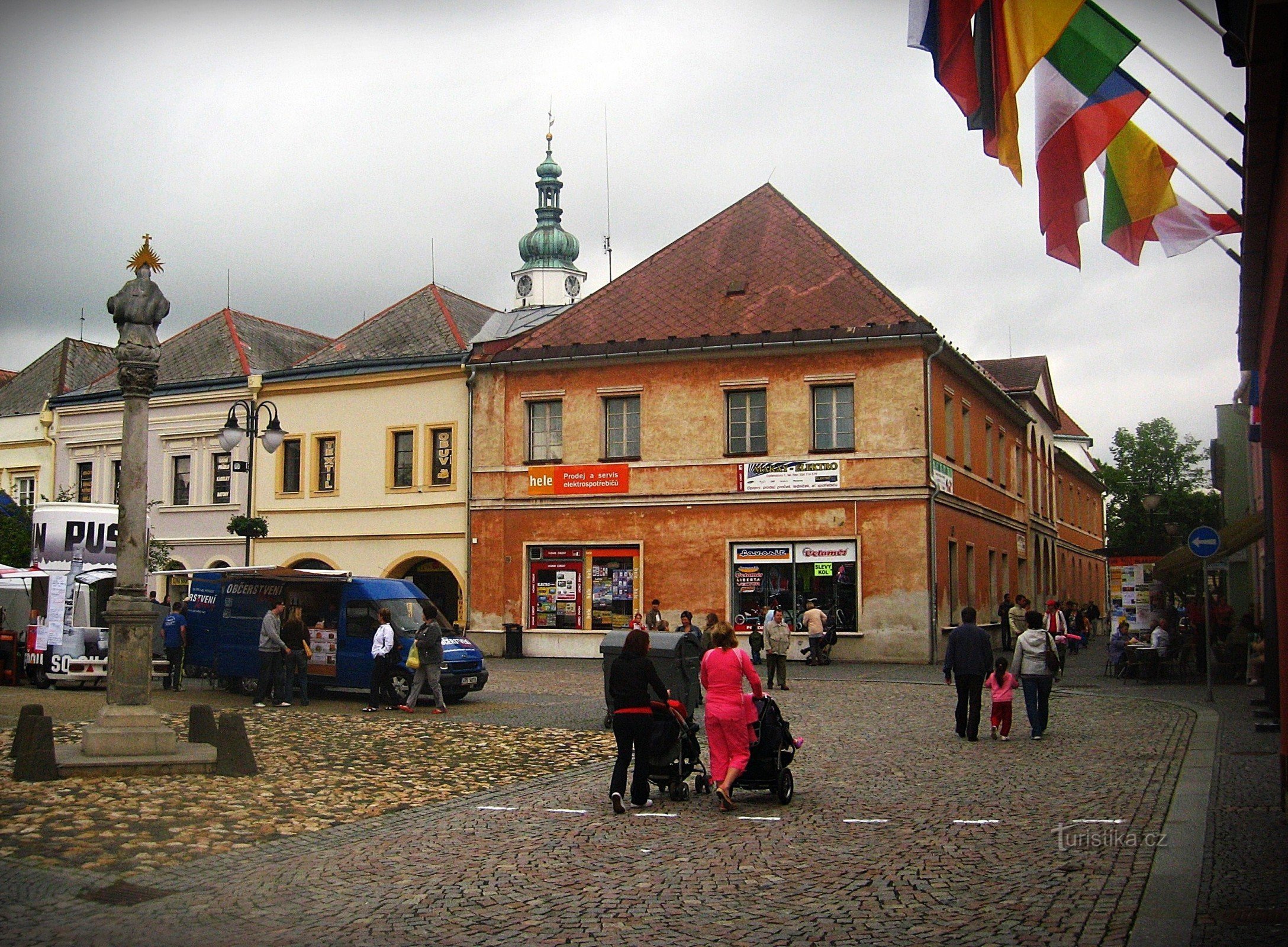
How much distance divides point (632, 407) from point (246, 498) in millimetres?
13728

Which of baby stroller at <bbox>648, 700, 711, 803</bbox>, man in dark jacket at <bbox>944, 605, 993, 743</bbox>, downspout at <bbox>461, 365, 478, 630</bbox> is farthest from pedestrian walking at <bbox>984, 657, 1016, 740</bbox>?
downspout at <bbox>461, 365, 478, 630</bbox>

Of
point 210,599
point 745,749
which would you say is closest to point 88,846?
point 745,749

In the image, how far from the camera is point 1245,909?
7824 millimetres

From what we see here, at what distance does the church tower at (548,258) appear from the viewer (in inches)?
3538

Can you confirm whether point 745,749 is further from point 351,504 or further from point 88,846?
point 351,504

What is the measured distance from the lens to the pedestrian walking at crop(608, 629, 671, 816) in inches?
470

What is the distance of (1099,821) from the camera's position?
10992mm

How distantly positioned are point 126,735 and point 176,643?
12.1m

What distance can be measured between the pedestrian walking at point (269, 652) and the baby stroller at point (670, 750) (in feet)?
37.1

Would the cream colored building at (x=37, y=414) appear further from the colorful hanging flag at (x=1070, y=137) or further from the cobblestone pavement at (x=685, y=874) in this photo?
the colorful hanging flag at (x=1070, y=137)

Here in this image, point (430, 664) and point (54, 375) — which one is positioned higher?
point (54, 375)

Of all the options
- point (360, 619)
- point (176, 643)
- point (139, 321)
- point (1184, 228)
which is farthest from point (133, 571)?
point (176, 643)

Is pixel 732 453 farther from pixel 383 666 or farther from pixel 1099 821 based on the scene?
pixel 1099 821

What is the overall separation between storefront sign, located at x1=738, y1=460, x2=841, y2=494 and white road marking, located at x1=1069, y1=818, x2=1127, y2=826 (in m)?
22.6
